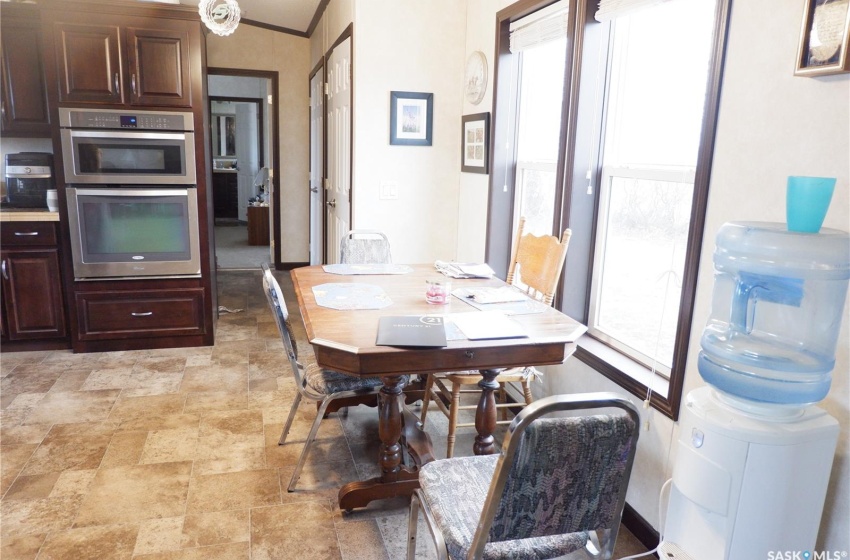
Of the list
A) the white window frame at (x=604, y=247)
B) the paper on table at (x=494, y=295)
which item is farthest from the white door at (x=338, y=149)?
the white window frame at (x=604, y=247)

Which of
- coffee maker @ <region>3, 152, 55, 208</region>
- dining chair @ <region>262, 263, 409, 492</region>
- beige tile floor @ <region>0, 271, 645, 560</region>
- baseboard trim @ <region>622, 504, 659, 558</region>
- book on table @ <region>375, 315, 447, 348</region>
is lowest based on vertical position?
beige tile floor @ <region>0, 271, 645, 560</region>

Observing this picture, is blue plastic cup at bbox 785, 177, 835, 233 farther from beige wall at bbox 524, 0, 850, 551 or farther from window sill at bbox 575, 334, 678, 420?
window sill at bbox 575, 334, 678, 420

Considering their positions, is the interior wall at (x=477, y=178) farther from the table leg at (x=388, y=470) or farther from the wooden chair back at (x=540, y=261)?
the table leg at (x=388, y=470)

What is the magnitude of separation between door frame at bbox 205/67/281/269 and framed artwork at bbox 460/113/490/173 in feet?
10.3

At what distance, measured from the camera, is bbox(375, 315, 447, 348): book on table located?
1.83m

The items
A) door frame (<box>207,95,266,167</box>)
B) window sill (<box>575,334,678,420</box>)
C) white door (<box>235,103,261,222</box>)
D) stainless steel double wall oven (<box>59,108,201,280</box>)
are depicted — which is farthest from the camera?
white door (<box>235,103,261,222</box>)

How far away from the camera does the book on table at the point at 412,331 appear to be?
72.1 inches

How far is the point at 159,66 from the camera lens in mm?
3734

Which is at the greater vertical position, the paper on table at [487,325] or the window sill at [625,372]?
the paper on table at [487,325]

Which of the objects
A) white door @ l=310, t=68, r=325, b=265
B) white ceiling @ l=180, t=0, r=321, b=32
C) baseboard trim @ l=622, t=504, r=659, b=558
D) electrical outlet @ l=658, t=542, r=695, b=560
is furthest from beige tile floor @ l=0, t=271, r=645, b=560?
white ceiling @ l=180, t=0, r=321, b=32

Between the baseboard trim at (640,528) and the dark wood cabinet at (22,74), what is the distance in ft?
13.5

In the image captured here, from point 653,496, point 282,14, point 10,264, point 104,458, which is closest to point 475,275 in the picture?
point 653,496

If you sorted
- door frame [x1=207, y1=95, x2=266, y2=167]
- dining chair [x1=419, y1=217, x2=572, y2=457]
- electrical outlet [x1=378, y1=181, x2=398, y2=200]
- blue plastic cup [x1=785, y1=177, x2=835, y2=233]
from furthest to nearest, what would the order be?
door frame [x1=207, y1=95, x2=266, y2=167]
electrical outlet [x1=378, y1=181, x2=398, y2=200]
dining chair [x1=419, y1=217, x2=572, y2=457]
blue plastic cup [x1=785, y1=177, x2=835, y2=233]

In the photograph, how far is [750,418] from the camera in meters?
1.44
